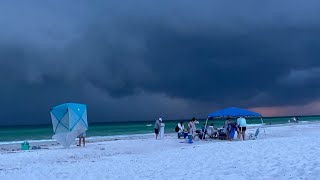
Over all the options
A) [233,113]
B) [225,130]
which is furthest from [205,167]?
[225,130]

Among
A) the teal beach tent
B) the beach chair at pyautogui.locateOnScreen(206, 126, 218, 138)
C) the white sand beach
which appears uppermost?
the teal beach tent

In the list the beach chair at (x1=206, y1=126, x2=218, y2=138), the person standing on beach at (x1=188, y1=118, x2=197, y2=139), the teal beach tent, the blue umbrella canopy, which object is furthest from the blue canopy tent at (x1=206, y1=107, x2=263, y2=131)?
the teal beach tent

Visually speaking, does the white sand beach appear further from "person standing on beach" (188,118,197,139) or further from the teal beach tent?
"person standing on beach" (188,118,197,139)

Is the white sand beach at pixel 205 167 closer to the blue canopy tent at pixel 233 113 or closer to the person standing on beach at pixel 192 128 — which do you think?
the blue canopy tent at pixel 233 113

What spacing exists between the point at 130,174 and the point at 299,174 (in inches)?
180

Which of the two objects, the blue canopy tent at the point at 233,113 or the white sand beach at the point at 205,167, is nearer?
the white sand beach at the point at 205,167

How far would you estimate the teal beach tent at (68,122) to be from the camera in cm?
2052

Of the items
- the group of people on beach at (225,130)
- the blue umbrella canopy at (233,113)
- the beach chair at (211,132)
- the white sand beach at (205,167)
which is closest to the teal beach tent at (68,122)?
the group of people on beach at (225,130)

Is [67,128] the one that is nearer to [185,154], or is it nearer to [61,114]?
[61,114]

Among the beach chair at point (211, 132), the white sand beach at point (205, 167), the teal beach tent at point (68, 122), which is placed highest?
the teal beach tent at point (68, 122)

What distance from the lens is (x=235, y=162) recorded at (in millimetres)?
10172

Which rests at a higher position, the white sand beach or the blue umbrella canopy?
the blue umbrella canopy

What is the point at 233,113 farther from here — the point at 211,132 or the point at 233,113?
the point at 211,132

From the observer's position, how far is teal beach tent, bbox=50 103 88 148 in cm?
2052
